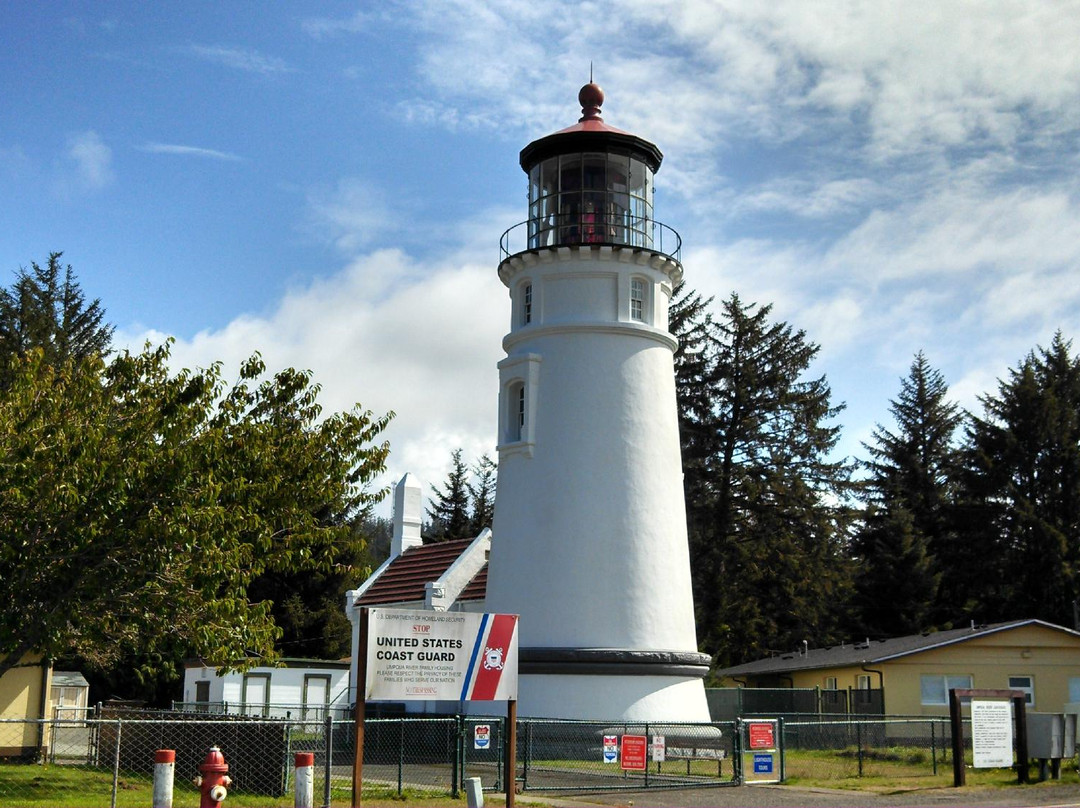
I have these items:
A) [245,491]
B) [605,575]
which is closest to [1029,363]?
[605,575]

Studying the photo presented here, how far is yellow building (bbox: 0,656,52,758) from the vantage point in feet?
75.6

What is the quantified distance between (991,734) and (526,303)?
13.5m

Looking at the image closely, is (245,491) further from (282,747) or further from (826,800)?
(826,800)

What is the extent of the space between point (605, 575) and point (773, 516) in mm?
25869

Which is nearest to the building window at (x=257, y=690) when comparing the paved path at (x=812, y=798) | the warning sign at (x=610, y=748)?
the warning sign at (x=610, y=748)

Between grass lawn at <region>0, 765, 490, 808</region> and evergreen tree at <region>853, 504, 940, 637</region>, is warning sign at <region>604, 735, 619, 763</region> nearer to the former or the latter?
grass lawn at <region>0, 765, 490, 808</region>

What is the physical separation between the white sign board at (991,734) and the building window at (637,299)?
10829 millimetres

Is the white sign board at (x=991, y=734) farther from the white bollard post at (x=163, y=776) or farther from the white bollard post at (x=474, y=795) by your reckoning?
the white bollard post at (x=163, y=776)

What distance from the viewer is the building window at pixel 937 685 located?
112 feet

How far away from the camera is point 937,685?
3419 cm

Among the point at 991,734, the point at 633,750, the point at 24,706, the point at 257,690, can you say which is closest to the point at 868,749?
the point at 991,734

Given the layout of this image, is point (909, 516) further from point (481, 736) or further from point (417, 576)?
point (481, 736)

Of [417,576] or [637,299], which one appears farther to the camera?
[417,576]

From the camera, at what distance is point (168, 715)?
21422mm
